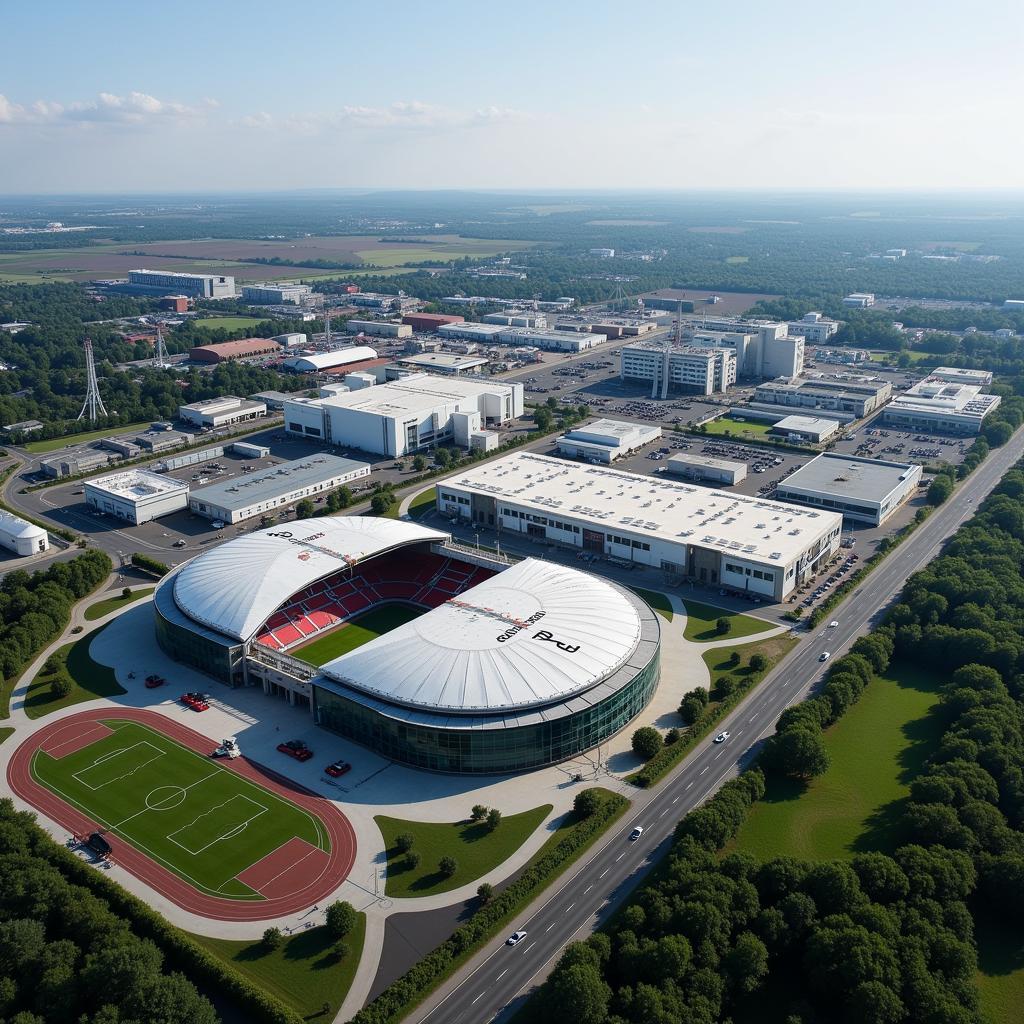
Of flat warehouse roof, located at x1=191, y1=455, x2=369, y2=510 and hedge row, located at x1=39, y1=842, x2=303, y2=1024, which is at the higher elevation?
flat warehouse roof, located at x1=191, y1=455, x2=369, y2=510

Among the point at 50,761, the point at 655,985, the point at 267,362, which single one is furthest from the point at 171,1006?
the point at 267,362

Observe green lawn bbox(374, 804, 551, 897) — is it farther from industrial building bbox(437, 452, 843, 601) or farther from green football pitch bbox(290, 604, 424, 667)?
industrial building bbox(437, 452, 843, 601)

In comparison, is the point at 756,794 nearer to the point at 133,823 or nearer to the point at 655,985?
the point at 655,985

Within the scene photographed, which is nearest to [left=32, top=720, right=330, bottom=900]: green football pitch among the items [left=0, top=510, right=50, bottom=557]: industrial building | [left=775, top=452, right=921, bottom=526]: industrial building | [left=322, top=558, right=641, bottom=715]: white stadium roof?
[left=322, top=558, right=641, bottom=715]: white stadium roof

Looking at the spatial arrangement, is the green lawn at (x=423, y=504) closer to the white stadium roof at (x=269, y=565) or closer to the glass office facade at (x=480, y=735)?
the white stadium roof at (x=269, y=565)

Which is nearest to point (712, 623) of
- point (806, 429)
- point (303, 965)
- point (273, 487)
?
point (303, 965)

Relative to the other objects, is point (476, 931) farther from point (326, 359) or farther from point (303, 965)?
point (326, 359)
